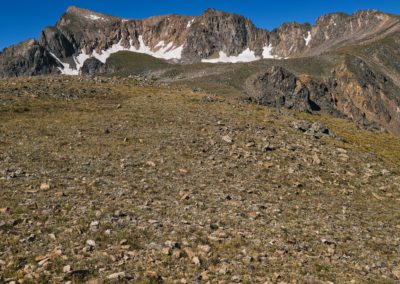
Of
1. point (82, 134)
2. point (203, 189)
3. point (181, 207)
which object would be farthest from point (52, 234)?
point (82, 134)

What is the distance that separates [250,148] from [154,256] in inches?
685

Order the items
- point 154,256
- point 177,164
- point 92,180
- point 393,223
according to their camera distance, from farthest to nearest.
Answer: point 177,164 < point 92,180 < point 393,223 < point 154,256

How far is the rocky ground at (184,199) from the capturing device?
16359 millimetres

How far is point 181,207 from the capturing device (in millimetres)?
21625

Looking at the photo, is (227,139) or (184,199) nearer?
(184,199)

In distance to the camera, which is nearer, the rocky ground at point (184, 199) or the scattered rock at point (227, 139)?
the rocky ground at point (184, 199)

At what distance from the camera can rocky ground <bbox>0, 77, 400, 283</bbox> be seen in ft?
53.7

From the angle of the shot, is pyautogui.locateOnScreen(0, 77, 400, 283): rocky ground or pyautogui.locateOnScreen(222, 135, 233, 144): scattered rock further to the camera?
pyautogui.locateOnScreen(222, 135, 233, 144): scattered rock

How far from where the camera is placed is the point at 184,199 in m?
22.6

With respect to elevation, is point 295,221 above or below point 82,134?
below

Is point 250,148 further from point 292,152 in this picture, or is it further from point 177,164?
point 177,164

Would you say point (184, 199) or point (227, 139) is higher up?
point (227, 139)

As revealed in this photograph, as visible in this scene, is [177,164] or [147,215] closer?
[147,215]

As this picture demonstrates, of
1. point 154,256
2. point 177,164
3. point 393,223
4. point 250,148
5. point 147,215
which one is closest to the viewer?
point 154,256
